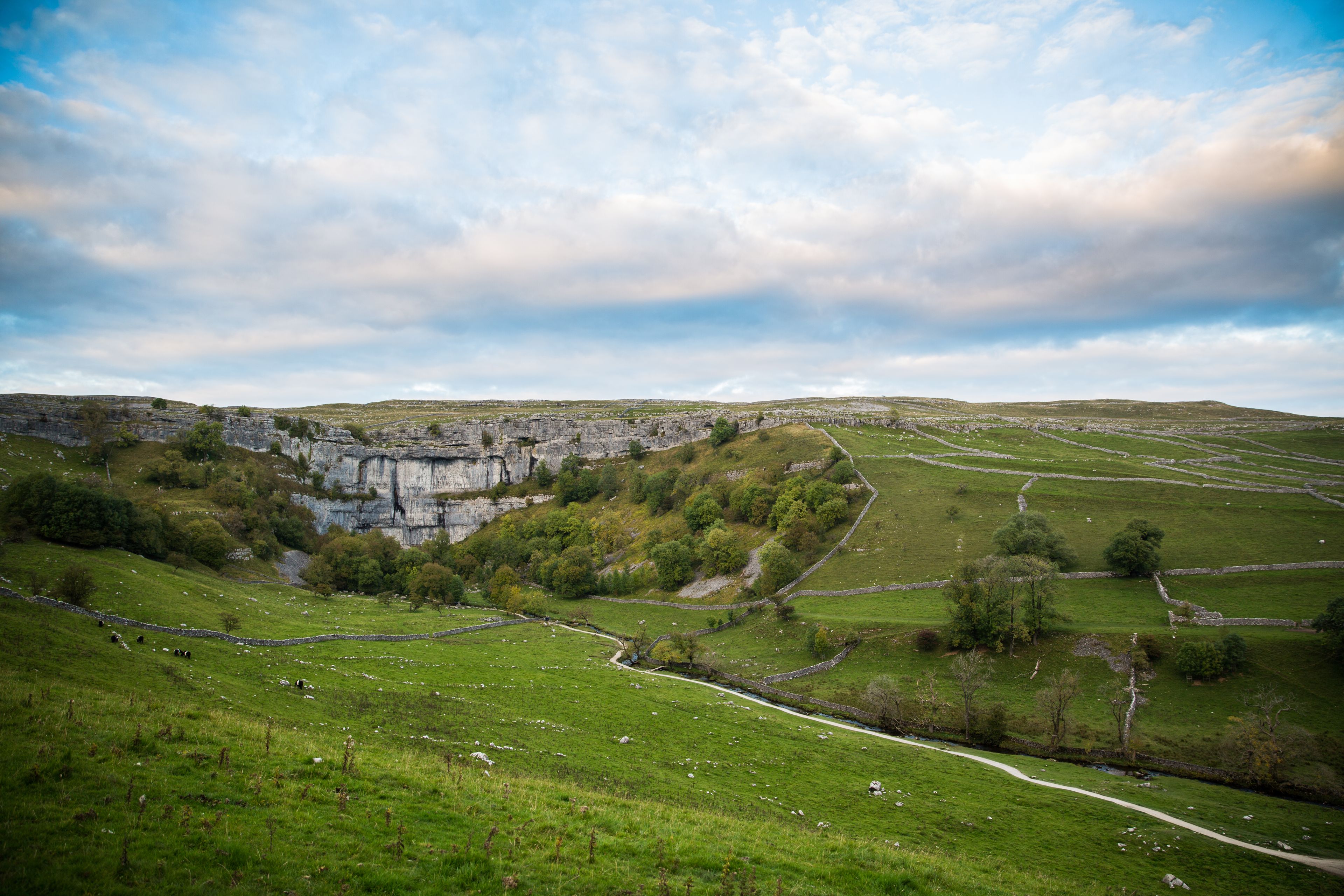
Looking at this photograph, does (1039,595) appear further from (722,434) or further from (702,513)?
(722,434)

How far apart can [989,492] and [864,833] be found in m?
74.7

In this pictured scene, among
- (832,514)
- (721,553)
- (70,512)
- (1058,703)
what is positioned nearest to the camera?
(1058,703)

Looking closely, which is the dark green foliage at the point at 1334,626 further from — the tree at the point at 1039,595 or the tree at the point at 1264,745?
the tree at the point at 1039,595

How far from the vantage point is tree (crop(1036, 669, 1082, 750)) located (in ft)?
130

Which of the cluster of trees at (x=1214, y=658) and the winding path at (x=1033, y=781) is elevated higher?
the cluster of trees at (x=1214, y=658)

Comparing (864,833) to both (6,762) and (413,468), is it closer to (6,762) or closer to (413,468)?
(6,762)

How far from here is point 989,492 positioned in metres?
84.9

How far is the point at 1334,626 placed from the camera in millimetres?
40375

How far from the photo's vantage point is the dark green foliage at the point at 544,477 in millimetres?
166250

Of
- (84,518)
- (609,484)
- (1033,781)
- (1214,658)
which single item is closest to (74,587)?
(84,518)

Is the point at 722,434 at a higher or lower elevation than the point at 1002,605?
higher

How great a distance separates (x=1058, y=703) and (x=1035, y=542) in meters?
26.1

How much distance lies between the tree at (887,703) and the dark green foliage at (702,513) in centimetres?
6025

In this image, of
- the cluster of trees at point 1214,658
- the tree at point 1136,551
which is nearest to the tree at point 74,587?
the cluster of trees at point 1214,658
